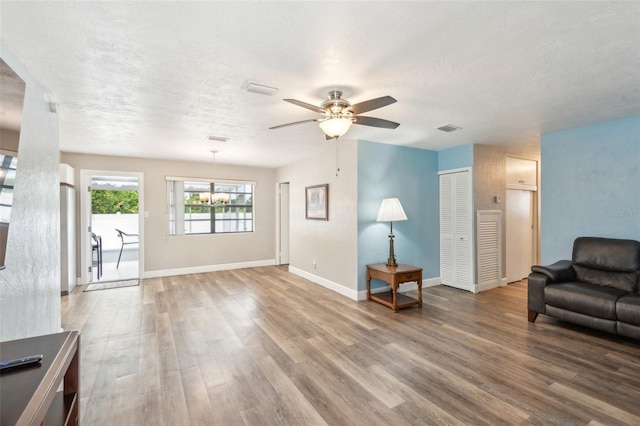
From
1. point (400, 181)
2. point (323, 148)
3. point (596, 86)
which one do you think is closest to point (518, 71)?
point (596, 86)

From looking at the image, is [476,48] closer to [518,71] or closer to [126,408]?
[518,71]

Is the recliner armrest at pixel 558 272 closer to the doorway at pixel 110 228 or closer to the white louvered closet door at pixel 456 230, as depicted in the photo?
the white louvered closet door at pixel 456 230

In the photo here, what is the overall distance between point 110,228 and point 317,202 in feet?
25.9

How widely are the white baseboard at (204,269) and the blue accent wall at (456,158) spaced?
451 centimetres

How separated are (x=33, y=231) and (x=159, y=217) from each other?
4.11 metres

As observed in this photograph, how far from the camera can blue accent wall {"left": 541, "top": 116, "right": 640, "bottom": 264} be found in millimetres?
3512

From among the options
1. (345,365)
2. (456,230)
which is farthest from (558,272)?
(345,365)

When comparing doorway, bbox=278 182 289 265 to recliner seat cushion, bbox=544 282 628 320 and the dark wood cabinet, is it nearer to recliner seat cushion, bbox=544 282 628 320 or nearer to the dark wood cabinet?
recliner seat cushion, bbox=544 282 628 320

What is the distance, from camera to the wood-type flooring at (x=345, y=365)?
1.99 m

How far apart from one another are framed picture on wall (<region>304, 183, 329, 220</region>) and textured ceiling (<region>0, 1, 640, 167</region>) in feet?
6.57

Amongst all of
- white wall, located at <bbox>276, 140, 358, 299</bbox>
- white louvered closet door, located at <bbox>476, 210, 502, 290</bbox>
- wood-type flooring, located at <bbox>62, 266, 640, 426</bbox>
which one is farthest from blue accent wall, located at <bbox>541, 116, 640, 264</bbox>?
white wall, located at <bbox>276, 140, 358, 299</bbox>

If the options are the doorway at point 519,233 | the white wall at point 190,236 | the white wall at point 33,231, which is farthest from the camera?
the white wall at point 190,236

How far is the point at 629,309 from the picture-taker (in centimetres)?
280

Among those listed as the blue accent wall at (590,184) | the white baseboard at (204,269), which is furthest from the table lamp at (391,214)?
the white baseboard at (204,269)
